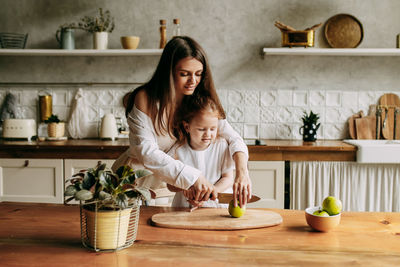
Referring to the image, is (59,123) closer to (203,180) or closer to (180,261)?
(203,180)

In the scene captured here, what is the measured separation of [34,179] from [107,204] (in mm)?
2194

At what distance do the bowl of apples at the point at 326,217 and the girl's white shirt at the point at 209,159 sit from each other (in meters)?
0.59

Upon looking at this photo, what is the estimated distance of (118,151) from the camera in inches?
120

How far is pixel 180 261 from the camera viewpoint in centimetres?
112

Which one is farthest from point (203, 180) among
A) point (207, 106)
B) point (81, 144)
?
point (81, 144)

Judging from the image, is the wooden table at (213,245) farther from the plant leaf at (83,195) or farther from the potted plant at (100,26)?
the potted plant at (100,26)

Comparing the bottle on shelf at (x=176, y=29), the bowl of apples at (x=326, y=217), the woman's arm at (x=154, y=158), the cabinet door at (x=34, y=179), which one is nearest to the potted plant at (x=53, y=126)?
the cabinet door at (x=34, y=179)

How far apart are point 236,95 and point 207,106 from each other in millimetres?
1845

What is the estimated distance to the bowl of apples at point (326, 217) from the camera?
52.5 inches

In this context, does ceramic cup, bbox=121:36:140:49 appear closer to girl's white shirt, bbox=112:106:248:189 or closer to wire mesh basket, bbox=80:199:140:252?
girl's white shirt, bbox=112:106:248:189

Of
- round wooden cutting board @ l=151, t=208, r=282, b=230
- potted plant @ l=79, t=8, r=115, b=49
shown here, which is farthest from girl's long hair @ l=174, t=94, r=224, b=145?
potted plant @ l=79, t=8, r=115, b=49

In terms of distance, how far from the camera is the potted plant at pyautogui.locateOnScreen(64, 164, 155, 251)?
3.77 ft

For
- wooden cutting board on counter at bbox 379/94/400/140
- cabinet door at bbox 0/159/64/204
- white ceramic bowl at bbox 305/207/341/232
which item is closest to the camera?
white ceramic bowl at bbox 305/207/341/232

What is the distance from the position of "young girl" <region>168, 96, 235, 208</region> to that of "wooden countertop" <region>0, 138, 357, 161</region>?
1072mm
